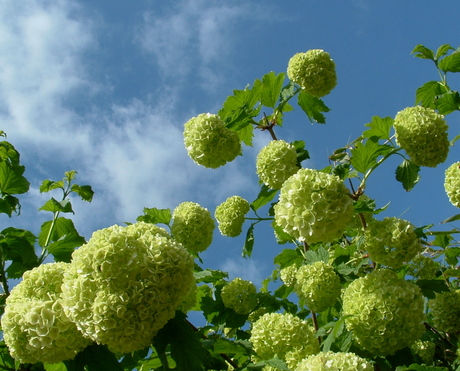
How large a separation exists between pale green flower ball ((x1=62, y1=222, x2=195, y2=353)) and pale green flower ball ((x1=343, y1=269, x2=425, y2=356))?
150 cm

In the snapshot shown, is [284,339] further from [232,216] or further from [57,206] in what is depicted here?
[57,206]

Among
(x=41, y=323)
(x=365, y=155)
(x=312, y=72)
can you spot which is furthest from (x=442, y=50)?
(x=41, y=323)

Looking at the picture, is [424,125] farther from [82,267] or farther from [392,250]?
[82,267]

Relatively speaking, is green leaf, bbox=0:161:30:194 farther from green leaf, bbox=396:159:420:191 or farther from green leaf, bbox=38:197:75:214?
green leaf, bbox=396:159:420:191

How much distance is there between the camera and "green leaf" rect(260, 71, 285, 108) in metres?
4.67

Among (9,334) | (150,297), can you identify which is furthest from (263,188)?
(9,334)

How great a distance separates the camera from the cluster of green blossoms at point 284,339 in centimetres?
333

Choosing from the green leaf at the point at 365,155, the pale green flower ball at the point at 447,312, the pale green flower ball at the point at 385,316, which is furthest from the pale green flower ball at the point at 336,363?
the pale green flower ball at the point at 447,312

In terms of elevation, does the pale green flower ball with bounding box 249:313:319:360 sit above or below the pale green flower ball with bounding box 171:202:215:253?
below

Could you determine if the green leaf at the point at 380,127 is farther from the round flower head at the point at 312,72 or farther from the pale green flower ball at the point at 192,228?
the pale green flower ball at the point at 192,228

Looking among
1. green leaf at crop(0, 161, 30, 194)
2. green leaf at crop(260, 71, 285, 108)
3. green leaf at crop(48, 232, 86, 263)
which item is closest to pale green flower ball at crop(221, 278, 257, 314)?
green leaf at crop(48, 232, 86, 263)

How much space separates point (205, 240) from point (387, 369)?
207 cm

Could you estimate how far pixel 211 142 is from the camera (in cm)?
441

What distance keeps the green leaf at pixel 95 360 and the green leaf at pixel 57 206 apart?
2.24 metres
